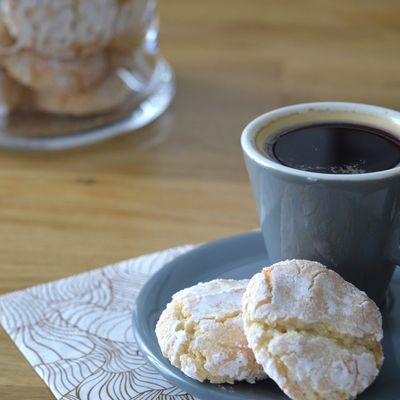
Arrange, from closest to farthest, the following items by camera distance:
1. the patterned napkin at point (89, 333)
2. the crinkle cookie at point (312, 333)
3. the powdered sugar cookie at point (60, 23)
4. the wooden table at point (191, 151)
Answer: the crinkle cookie at point (312, 333), the patterned napkin at point (89, 333), the wooden table at point (191, 151), the powdered sugar cookie at point (60, 23)

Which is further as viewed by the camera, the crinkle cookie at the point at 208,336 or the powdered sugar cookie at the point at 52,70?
the powdered sugar cookie at the point at 52,70

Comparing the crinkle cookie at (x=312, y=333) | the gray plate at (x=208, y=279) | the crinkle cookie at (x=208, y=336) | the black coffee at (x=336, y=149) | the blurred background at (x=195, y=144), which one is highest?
the black coffee at (x=336, y=149)

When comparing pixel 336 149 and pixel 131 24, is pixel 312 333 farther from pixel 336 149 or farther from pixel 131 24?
pixel 131 24

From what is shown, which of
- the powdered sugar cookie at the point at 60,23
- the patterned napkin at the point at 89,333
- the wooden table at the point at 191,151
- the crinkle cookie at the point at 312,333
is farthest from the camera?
the powdered sugar cookie at the point at 60,23

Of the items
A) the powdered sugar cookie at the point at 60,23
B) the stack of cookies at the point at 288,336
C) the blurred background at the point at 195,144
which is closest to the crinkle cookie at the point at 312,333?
the stack of cookies at the point at 288,336

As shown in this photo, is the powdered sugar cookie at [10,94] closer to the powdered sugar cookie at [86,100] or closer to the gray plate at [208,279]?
the powdered sugar cookie at [86,100]

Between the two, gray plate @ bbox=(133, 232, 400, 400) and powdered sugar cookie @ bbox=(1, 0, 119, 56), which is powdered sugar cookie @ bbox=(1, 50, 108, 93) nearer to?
powdered sugar cookie @ bbox=(1, 0, 119, 56)

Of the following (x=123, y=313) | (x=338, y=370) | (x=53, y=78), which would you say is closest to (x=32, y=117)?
(x=53, y=78)
